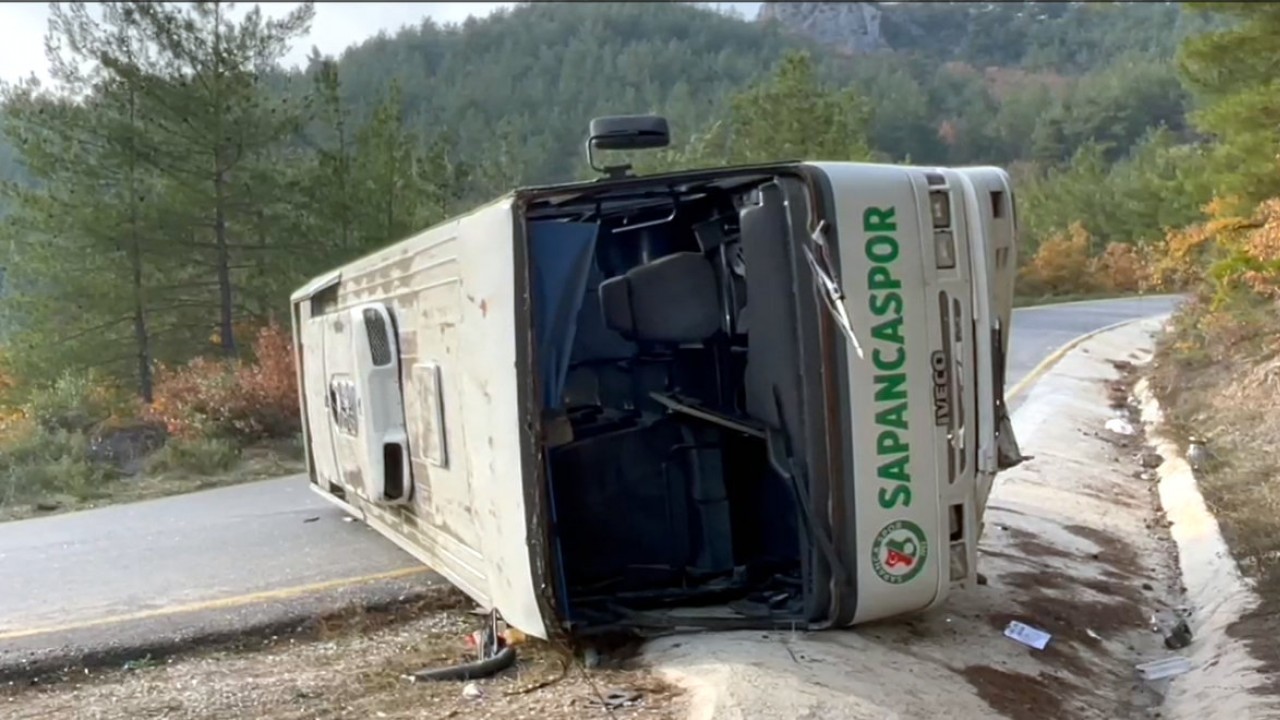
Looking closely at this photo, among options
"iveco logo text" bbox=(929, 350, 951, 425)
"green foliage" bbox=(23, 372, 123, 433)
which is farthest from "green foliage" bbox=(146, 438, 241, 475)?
"iveco logo text" bbox=(929, 350, 951, 425)

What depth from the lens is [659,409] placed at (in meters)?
5.59

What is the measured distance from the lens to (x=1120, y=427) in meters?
12.8

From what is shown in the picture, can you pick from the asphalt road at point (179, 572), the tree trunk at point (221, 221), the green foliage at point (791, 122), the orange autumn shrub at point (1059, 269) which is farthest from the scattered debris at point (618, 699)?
the orange autumn shrub at point (1059, 269)

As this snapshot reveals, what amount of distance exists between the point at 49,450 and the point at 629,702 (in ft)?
35.9

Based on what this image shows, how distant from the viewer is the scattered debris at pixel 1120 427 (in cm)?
1256

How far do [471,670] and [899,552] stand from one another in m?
A: 1.73

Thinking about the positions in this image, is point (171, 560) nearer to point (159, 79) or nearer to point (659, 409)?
point (659, 409)

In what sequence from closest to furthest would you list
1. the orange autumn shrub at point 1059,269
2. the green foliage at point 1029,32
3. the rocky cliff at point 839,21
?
the orange autumn shrub at point 1059,269, the green foliage at point 1029,32, the rocky cliff at point 839,21

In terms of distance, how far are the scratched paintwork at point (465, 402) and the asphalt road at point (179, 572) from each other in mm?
759

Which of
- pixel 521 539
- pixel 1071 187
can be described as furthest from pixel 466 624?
pixel 1071 187

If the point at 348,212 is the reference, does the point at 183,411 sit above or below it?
below

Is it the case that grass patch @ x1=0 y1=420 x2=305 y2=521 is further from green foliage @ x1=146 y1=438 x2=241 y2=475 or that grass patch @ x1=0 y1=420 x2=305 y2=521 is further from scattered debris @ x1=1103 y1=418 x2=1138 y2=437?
scattered debris @ x1=1103 y1=418 x2=1138 y2=437

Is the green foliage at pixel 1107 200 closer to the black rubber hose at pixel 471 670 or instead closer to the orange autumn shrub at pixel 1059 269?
the orange autumn shrub at pixel 1059 269

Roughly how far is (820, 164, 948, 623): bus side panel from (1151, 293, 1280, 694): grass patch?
160 centimetres
